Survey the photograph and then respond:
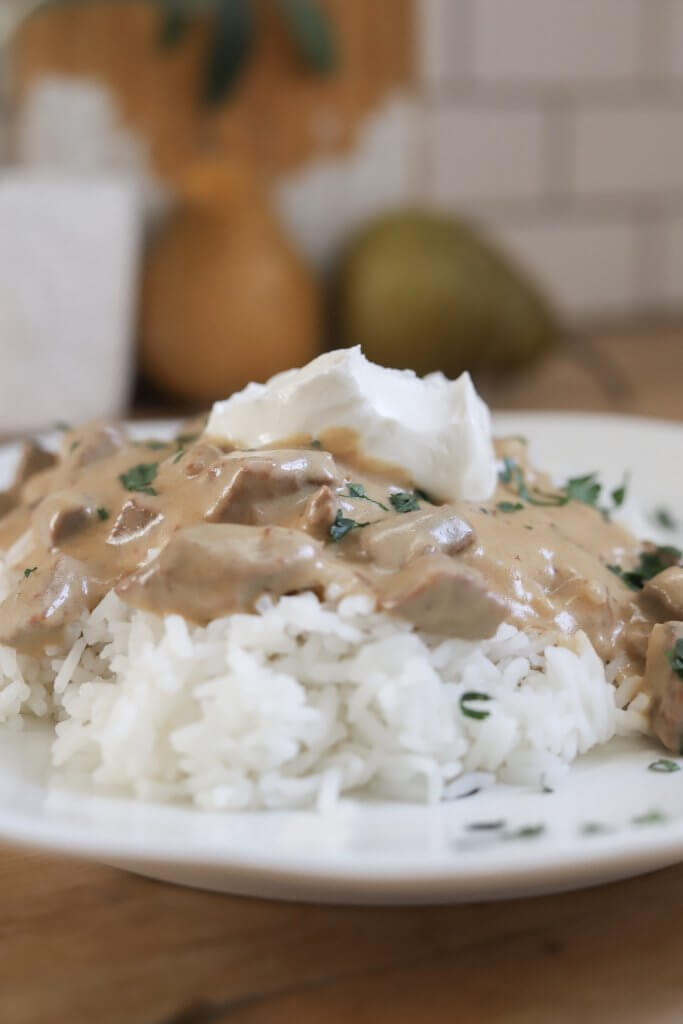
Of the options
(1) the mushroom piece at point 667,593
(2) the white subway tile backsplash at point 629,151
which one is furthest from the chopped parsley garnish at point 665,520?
(2) the white subway tile backsplash at point 629,151

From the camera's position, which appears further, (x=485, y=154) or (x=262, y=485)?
(x=485, y=154)

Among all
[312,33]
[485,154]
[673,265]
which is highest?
[312,33]

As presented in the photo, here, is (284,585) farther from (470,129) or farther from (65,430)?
(470,129)

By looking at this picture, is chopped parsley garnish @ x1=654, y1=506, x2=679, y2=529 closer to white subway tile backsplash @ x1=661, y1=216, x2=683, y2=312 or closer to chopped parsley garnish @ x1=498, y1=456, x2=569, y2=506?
chopped parsley garnish @ x1=498, y1=456, x2=569, y2=506

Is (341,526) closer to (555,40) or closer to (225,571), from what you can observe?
(225,571)

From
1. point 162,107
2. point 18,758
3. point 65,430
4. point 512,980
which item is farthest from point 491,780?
point 162,107

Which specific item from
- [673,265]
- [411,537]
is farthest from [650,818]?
[673,265]
